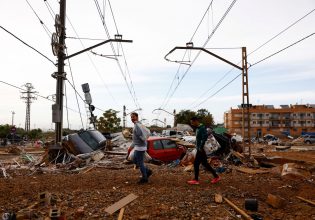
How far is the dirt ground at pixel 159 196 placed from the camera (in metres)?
6.38

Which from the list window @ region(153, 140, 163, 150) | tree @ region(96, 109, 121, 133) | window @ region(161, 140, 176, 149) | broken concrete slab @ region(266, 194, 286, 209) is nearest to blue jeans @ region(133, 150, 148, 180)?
broken concrete slab @ region(266, 194, 286, 209)

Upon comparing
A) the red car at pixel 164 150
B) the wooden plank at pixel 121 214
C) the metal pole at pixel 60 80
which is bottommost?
the wooden plank at pixel 121 214

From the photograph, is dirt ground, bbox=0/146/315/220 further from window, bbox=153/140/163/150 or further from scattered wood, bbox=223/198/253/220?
window, bbox=153/140/163/150

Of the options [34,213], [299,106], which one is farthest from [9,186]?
[299,106]

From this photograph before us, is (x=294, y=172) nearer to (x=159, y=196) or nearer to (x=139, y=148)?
(x=139, y=148)

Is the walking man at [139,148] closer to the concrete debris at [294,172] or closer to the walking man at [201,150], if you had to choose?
the walking man at [201,150]

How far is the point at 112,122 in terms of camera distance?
71.1 metres

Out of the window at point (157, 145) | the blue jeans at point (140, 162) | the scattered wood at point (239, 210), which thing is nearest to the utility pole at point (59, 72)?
the window at point (157, 145)

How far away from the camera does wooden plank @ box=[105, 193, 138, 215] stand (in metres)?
6.52

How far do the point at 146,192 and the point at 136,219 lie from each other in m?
1.90

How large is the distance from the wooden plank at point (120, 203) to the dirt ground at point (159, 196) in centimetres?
8

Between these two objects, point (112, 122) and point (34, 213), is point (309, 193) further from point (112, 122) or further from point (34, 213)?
point (112, 122)

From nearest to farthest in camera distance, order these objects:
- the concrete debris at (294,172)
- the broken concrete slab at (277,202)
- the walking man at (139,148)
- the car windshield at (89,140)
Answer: the broken concrete slab at (277,202) → the walking man at (139,148) → the concrete debris at (294,172) → the car windshield at (89,140)

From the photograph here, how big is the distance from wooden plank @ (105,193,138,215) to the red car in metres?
8.54
